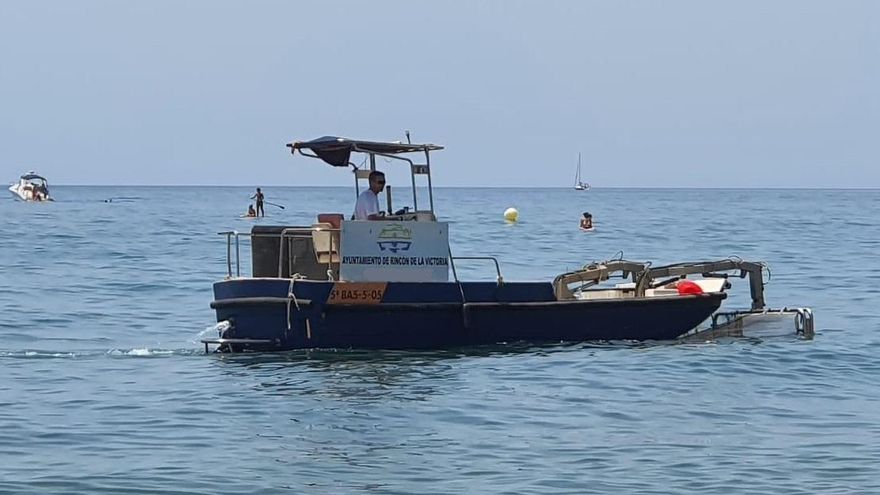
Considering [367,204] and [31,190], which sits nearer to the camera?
[367,204]

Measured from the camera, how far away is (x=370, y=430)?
42.2 feet

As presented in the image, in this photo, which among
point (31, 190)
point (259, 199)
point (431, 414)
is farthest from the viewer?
point (31, 190)

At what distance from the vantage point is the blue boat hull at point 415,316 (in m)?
16.4

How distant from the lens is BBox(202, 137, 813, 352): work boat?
16438 mm

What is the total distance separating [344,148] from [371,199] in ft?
2.19

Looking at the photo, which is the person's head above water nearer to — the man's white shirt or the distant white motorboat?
the man's white shirt

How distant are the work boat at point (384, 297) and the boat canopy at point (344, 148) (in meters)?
0.01

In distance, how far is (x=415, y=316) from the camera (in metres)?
16.7

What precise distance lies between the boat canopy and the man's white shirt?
0.49 metres

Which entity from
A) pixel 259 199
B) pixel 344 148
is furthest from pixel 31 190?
pixel 344 148

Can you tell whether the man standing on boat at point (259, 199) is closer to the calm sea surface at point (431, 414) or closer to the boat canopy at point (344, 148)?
the calm sea surface at point (431, 414)

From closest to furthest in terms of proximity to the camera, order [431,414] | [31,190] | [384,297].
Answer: [431,414]
[384,297]
[31,190]

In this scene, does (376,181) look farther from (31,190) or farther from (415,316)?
(31,190)

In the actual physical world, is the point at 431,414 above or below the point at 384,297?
below
